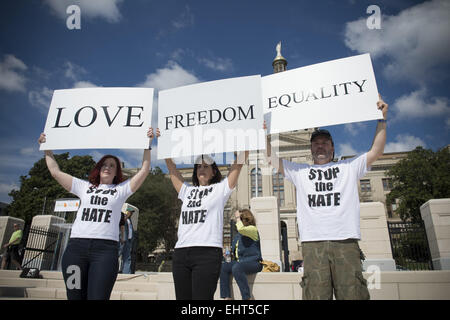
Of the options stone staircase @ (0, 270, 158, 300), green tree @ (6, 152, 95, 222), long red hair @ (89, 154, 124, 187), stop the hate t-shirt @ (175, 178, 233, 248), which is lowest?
stone staircase @ (0, 270, 158, 300)

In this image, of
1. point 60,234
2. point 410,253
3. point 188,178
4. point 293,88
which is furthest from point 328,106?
point 188,178

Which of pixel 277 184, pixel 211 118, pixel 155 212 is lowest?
pixel 211 118

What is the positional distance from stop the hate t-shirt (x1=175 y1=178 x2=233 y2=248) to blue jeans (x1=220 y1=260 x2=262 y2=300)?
2.00 metres

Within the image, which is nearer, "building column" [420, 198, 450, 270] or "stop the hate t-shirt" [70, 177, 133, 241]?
"stop the hate t-shirt" [70, 177, 133, 241]

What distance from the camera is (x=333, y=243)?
2.72 metres

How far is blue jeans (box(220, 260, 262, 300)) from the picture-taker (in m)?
4.56

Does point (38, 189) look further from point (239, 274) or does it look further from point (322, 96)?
point (322, 96)

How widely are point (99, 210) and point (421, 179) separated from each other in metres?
42.1

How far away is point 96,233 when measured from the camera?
2.95 m

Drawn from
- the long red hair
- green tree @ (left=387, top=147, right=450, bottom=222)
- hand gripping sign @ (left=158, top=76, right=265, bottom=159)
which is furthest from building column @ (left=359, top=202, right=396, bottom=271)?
green tree @ (left=387, top=147, right=450, bottom=222)

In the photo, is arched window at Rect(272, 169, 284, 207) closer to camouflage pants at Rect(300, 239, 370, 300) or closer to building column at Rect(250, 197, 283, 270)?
building column at Rect(250, 197, 283, 270)

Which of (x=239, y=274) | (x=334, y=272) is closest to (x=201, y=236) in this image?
(x=334, y=272)

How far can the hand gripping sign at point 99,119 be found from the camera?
3.68 m

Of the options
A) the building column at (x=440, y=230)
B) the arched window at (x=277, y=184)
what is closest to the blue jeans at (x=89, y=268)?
the building column at (x=440, y=230)
